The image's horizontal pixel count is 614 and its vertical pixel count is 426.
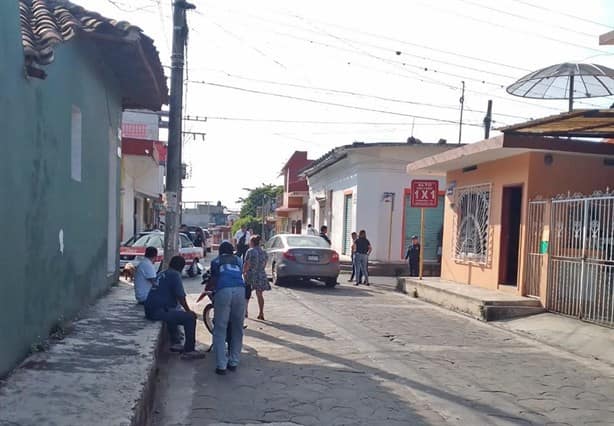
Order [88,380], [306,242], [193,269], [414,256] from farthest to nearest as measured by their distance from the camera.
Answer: [414,256] → [193,269] → [306,242] → [88,380]

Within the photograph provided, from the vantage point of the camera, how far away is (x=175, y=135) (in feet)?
35.0

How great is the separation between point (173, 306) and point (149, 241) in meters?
9.52

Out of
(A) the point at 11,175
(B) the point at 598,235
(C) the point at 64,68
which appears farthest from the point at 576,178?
(A) the point at 11,175

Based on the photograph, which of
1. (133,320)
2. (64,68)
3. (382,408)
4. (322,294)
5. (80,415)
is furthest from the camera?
(322,294)

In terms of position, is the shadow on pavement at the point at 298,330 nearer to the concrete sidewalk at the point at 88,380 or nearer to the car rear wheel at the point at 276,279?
the concrete sidewalk at the point at 88,380

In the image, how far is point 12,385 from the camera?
4688 millimetres

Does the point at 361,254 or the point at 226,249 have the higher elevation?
the point at 226,249

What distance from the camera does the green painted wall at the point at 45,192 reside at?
4.89 metres

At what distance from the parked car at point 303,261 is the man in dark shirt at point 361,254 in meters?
1.28

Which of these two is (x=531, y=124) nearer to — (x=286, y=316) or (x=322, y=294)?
(x=286, y=316)

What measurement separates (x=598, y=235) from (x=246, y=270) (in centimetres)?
594

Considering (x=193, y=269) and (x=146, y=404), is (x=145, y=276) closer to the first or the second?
(x=146, y=404)

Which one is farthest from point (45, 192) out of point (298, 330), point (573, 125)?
point (573, 125)

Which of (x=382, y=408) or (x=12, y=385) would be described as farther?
(x=382, y=408)
